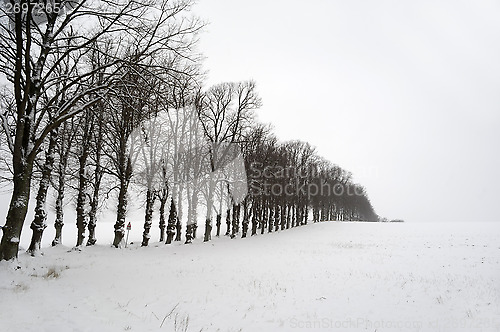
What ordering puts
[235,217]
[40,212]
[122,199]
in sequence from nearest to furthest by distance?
1. [40,212]
2. [122,199]
3. [235,217]

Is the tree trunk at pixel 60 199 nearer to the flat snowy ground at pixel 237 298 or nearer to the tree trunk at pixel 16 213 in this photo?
the flat snowy ground at pixel 237 298

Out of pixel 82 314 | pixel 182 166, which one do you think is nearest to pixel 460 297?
pixel 82 314

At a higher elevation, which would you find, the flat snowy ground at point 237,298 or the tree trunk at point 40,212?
the tree trunk at point 40,212

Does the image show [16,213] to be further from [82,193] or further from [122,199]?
[82,193]

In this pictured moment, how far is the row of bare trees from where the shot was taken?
30.2 feet

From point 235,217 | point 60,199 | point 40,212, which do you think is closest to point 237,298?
point 40,212

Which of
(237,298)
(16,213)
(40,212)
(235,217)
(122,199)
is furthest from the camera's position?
(235,217)

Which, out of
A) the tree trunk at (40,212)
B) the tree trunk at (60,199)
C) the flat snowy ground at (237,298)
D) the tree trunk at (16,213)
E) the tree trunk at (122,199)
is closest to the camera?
the flat snowy ground at (237,298)

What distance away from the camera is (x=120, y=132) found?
18.8 m

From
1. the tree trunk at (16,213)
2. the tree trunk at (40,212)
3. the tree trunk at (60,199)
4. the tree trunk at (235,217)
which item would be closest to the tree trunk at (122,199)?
the tree trunk at (60,199)

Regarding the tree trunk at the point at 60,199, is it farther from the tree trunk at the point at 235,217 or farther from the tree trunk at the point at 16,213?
the tree trunk at the point at 235,217

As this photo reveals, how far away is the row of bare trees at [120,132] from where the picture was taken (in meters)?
9.22

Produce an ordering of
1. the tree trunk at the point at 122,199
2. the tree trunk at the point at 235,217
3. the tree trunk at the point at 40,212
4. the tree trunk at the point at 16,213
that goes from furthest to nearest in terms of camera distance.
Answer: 1. the tree trunk at the point at 235,217
2. the tree trunk at the point at 122,199
3. the tree trunk at the point at 40,212
4. the tree trunk at the point at 16,213

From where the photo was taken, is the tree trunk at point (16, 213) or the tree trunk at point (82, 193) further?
the tree trunk at point (82, 193)
